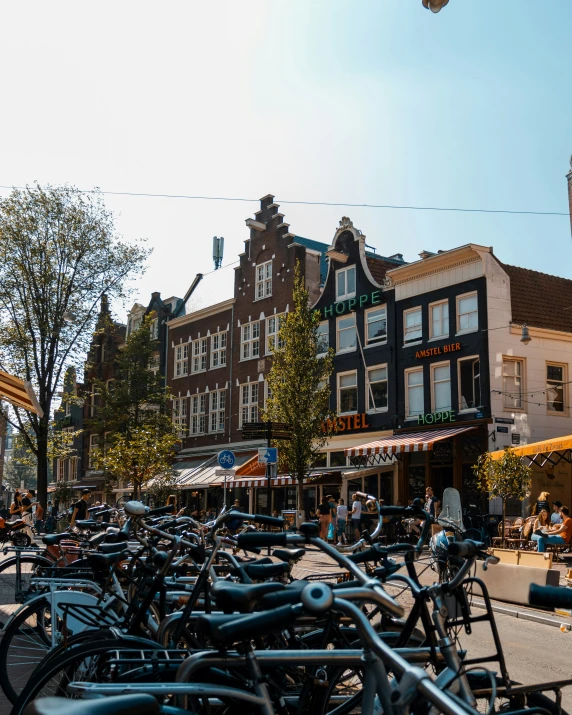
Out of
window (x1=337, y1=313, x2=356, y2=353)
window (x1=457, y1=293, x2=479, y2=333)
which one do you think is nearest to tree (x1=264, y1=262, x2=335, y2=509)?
window (x1=337, y1=313, x2=356, y2=353)

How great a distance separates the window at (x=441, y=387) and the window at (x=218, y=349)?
15258mm

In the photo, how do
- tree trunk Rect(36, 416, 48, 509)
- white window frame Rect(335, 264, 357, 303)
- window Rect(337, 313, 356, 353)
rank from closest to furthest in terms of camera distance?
1. tree trunk Rect(36, 416, 48, 509)
2. window Rect(337, 313, 356, 353)
3. white window frame Rect(335, 264, 357, 303)

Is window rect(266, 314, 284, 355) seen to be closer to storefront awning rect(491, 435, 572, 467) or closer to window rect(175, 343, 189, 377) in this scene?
window rect(175, 343, 189, 377)

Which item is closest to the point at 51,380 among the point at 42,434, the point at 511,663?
the point at 42,434

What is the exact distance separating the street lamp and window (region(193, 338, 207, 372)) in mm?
37330

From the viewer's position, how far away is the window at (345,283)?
115 feet

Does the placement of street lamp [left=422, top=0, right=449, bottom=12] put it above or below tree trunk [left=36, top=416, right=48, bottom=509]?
above

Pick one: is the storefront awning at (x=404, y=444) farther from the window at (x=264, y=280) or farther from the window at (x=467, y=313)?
the window at (x=264, y=280)

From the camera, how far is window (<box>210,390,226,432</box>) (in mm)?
42156

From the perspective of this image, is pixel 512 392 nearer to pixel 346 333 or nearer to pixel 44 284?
pixel 346 333

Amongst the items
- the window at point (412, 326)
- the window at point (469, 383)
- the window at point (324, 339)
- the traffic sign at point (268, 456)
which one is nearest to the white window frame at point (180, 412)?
the window at point (324, 339)

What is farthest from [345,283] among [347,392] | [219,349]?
[219,349]

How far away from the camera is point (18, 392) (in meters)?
15.2

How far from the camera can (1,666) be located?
5.25 metres
